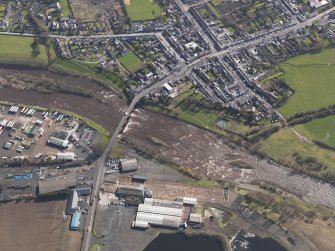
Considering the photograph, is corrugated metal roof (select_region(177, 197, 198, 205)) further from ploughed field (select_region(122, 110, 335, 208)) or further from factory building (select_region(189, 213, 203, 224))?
ploughed field (select_region(122, 110, 335, 208))

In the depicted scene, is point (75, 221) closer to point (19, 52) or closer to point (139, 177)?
point (139, 177)

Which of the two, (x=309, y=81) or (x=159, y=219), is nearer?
(x=159, y=219)

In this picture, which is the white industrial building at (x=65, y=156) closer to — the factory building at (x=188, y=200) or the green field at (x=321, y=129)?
the factory building at (x=188, y=200)

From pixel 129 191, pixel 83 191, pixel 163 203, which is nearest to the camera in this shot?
pixel 163 203

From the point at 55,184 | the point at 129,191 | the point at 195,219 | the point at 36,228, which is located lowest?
the point at 36,228

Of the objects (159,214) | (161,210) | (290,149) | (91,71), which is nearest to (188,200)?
(161,210)

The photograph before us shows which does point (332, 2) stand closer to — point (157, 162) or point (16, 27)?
point (157, 162)
